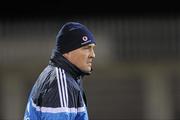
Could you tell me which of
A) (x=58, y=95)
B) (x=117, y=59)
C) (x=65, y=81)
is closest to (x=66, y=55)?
(x=65, y=81)

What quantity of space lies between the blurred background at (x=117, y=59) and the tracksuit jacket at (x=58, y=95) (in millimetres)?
10747

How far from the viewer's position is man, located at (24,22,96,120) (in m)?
4.62

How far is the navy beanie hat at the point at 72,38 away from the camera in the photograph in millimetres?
4906

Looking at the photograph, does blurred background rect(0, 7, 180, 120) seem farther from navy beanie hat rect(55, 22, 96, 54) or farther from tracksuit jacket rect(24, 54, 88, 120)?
tracksuit jacket rect(24, 54, 88, 120)

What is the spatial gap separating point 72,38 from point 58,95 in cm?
50

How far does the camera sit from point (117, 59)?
16.0 m

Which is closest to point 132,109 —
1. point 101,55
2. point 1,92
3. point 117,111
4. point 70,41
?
point 117,111

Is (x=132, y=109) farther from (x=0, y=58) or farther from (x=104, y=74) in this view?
(x=0, y=58)

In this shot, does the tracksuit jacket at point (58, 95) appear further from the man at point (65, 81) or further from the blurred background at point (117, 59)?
the blurred background at point (117, 59)

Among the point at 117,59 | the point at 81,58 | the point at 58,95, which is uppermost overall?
the point at 81,58

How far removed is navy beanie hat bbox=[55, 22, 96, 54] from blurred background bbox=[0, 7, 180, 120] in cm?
1060

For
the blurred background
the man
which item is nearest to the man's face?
the man

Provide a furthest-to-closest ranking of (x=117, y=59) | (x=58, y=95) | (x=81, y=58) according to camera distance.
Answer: (x=117, y=59)
(x=81, y=58)
(x=58, y=95)

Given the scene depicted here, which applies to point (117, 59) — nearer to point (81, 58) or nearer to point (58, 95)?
point (81, 58)
